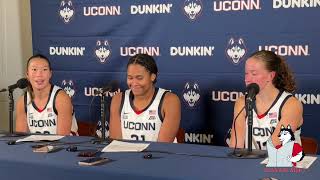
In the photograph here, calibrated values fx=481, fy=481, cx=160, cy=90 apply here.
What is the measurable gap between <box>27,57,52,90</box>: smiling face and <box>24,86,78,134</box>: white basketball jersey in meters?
0.08

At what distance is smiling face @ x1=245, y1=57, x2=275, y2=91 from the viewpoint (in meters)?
2.68

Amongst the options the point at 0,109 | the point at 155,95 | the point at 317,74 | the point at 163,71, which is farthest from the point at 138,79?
the point at 0,109

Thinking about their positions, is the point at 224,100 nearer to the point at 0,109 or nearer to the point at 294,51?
the point at 294,51

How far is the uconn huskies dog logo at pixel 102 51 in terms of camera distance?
12.9 feet

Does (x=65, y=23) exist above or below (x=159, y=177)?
above

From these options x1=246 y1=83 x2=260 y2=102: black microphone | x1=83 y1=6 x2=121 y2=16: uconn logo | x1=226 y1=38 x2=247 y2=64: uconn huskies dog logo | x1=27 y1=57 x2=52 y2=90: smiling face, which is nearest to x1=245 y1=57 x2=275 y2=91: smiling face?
x1=246 y1=83 x2=260 y2=102: black microphone

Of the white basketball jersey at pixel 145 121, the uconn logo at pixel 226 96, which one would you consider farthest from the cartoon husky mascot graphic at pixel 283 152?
the uconn logo at pixel 226 96

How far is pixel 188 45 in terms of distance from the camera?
144 inches

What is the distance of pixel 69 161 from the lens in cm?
212

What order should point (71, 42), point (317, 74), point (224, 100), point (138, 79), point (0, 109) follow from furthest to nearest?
point (0, 109) → point (71, 42) → point (224, 100) → point (317, 74) → point (138, 79)

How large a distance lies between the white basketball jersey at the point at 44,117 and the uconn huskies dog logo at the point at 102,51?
0.78 meters

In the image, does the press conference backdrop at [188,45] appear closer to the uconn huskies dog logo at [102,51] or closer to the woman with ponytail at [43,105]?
the uconn huskies dog logo at [102,51]

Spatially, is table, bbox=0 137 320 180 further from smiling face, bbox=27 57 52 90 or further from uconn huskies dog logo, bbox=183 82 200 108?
uconn huskies dog logo, bbox=183 82 200 108

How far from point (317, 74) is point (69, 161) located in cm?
191
